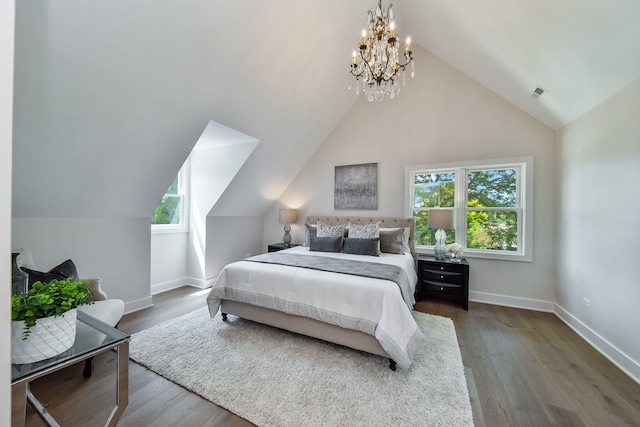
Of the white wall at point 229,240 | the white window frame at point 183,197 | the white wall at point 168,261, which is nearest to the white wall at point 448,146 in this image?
the white wall at point 229,240

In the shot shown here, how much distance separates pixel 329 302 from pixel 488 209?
2935mm

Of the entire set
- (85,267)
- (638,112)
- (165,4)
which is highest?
(165,4)

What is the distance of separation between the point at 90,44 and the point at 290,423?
2.90 meters

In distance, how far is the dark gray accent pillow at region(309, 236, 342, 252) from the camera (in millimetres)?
3646

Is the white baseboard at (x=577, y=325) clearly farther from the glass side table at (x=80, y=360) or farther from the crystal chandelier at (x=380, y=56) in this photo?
the glass side table at (x=80, y=360)

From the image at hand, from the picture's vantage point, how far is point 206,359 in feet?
6.95

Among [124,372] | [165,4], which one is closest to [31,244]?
[124,372]

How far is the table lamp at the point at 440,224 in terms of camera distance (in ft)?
11.3

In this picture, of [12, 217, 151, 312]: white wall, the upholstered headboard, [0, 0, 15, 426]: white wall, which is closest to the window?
[12, 217, 151, 312]: white wall

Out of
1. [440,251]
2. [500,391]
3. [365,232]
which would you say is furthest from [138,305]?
[440,251]

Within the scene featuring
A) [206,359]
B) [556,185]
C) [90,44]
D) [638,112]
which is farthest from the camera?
[556,185]

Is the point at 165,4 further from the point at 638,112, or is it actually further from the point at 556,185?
the point at 556,185

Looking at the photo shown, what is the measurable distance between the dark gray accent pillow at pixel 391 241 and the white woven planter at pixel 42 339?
3.24 metres

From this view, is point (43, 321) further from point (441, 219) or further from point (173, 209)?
point (441, 219)
